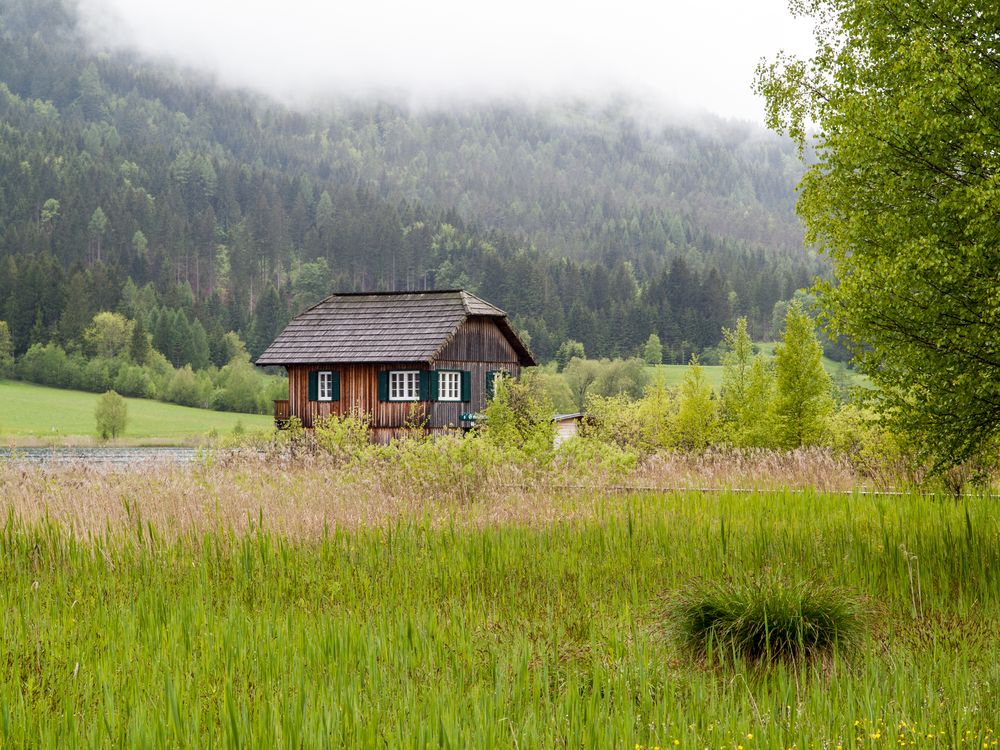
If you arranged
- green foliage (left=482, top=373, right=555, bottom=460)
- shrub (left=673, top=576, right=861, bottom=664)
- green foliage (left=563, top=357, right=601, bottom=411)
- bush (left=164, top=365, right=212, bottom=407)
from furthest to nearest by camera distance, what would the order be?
bush (left=164, top=365, right=212, bottom=407) → green foliage (left=563, top=357, right=601, bottom=411) → green foliage (left=482, top=373, right=555, bottom=460) → shrub (left=673, top=576, right=861, bottom=664)

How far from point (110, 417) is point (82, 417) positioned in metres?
15.1

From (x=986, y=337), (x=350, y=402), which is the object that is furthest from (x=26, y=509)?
(x=350, y=402)

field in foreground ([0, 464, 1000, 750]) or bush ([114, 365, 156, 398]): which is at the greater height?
bush ([114, 365, 156, 398])

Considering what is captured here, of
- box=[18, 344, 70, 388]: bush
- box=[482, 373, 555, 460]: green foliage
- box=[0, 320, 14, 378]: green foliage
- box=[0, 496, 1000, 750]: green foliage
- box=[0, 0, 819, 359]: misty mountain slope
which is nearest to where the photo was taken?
box=[0, 496, 1000, 750]: green foliage

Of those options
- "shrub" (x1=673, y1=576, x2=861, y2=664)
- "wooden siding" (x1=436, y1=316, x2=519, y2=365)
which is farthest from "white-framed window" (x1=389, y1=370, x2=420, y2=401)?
"shrub" (x1=673, y1=576, x2=861, y2=664)

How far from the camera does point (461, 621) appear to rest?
680 cm

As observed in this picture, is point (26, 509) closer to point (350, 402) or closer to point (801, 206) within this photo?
point (801, 206)

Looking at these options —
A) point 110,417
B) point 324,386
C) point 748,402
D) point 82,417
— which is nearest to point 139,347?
point 82,417

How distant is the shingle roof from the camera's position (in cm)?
3962

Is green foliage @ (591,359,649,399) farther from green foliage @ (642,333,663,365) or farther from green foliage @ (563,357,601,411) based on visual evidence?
green foliage @ (642,333,663,365)

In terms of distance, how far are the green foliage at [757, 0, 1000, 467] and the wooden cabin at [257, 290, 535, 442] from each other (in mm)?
27856

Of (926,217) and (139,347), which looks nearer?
(926,217)

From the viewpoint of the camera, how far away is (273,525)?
10531mm

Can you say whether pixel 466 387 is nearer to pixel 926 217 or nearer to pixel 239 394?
pixel 926 217
